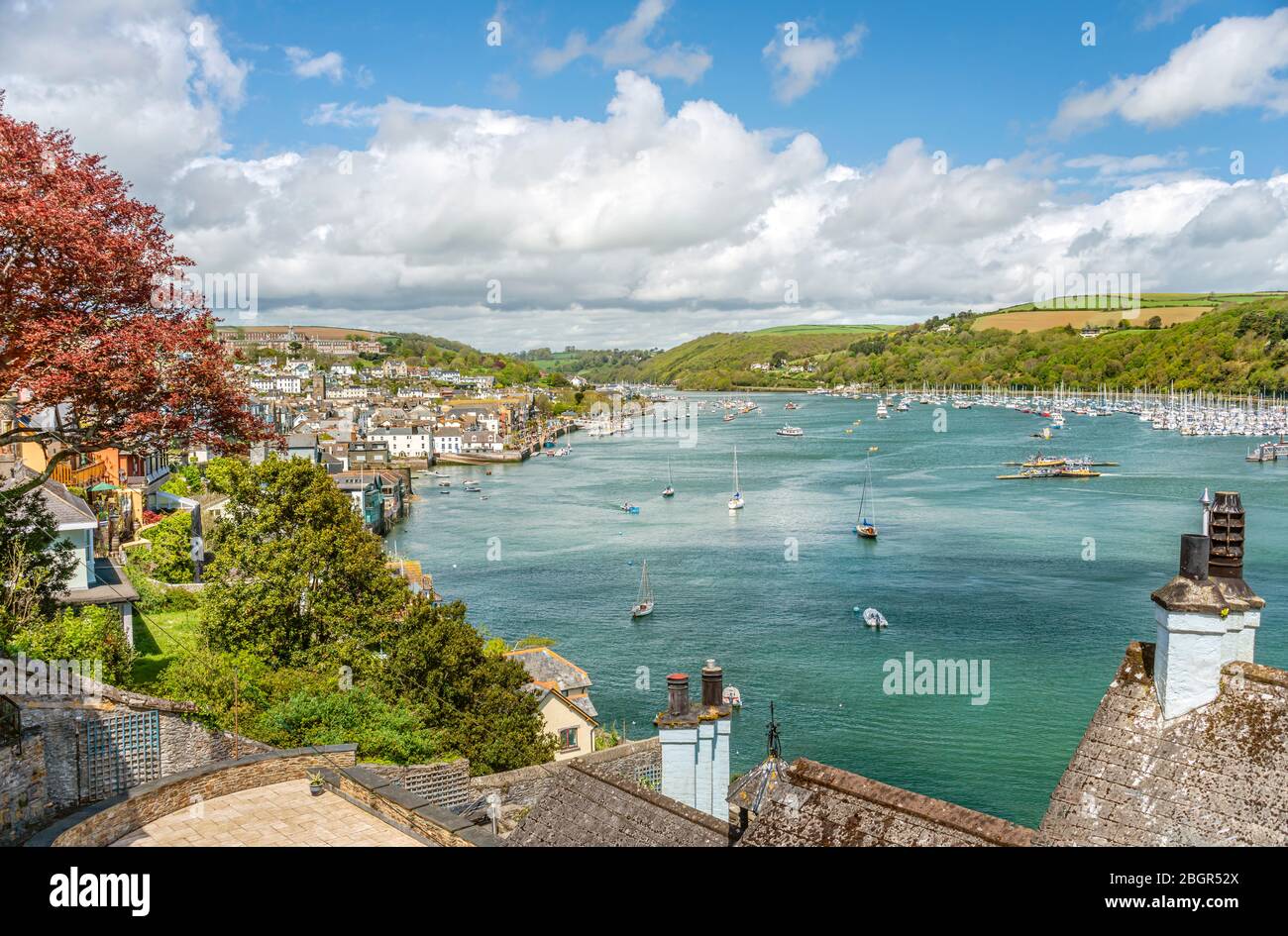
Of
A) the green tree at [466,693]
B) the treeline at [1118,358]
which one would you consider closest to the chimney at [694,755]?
the green tree at [466,693]

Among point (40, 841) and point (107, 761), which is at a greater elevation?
point (40, 841)

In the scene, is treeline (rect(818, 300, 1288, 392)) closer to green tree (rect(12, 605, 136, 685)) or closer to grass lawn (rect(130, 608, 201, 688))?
grass lawn (rect(130, 608, 201, 688))

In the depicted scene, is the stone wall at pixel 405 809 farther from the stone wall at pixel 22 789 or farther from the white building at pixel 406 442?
the white building at pixel 406 442

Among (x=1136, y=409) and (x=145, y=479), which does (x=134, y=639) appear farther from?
(x=1136, y=409)

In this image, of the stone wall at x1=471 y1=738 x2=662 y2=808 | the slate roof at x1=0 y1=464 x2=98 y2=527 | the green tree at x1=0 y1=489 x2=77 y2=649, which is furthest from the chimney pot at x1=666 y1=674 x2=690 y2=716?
the slate roof at x1=0 y1=464 x2=98 y2=527
